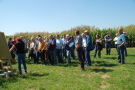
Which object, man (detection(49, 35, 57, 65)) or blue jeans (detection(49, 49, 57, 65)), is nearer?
man (detection(49, 35, 57, 65))

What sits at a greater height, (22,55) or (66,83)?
(22,55)

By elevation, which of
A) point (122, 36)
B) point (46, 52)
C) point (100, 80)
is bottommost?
point (100, 80)

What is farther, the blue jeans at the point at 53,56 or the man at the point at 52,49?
the blue jeans at the point at 53,56

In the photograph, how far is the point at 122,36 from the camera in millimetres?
9234

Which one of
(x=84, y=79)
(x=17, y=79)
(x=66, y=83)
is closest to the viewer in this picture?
(x=66, y=83)

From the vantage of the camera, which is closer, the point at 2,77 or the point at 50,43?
the point at 2,77

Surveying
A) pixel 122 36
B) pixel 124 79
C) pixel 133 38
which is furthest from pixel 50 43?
pixel 133 38

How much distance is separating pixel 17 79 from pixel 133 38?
21115 millimetres

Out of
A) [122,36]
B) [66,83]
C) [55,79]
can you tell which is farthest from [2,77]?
[122,36]

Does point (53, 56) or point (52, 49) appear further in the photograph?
point (53, 56)

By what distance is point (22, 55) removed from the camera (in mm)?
7887

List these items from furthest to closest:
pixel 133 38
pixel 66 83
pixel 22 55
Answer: pixel 133 38 < pixel 22 55 < pixel 66 83

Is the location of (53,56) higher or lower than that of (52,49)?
lower

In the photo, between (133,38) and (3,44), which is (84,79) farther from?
(133,38)
